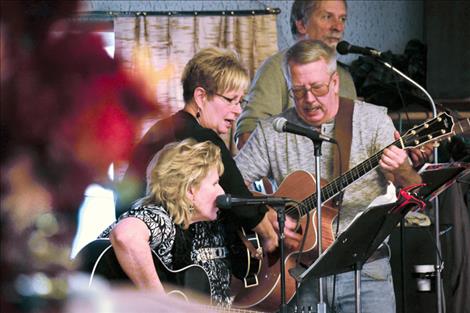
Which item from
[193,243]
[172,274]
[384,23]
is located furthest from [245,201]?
[384,23]

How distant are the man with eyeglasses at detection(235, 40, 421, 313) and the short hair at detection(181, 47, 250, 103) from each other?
258 millimetres

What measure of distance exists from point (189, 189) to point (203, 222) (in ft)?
0.41

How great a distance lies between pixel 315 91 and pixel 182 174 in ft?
2.48

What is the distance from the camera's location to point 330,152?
3744mm

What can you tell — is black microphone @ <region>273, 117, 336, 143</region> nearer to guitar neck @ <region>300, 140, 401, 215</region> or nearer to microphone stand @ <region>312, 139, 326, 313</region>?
microphone stand @ <region>312, 139, 326, 313</region>

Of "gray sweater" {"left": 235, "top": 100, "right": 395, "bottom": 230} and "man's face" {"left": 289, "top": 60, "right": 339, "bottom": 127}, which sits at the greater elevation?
"man's face" {"left": 289, "top": 60, "right": 339, "bottom": 127}

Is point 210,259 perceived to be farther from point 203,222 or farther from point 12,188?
point 12,188

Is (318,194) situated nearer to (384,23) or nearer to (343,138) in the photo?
(343,138)

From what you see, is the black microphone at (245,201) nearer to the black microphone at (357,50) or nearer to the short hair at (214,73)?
the short hair at (214,73)

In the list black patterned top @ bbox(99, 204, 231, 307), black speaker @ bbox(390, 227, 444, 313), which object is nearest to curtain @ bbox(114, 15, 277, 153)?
black speaker @ bbox(390, 227, 444, 313)

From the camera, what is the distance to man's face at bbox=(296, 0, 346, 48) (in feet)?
15.7

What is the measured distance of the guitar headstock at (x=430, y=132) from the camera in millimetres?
3543

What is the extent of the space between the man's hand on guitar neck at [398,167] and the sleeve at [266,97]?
2.40 feet

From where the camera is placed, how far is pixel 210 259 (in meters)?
3.32
